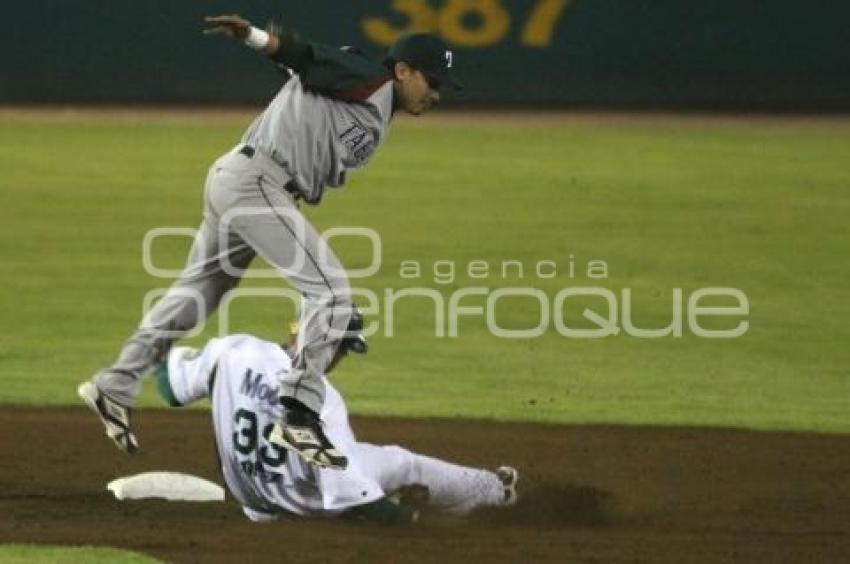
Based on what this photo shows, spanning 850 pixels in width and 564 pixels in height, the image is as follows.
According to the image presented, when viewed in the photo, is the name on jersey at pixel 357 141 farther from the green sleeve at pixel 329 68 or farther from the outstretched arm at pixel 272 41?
the outstretched arm at pixel 272 41

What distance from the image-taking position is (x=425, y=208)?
16578 mm

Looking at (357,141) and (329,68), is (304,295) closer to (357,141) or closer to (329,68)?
(357,141)

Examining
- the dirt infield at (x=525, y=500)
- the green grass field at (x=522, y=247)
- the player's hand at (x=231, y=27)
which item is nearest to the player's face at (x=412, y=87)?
the player's hand at (x=231, y=27)

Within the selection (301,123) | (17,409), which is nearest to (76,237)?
(17,409)

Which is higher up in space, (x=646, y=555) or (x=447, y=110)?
(x=447, y=110)

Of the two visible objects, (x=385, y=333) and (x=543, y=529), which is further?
(x=385, y=333)

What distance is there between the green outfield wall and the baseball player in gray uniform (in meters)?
13.9

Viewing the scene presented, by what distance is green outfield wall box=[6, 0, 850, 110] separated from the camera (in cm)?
2142

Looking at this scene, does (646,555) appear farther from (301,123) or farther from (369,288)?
(369,288)

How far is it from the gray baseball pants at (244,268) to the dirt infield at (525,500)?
514 millimetres

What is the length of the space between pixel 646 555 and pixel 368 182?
11.4 meters

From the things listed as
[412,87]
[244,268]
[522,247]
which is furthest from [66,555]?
[522,247]

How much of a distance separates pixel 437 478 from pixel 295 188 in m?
1.23

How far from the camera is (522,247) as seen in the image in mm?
14914
